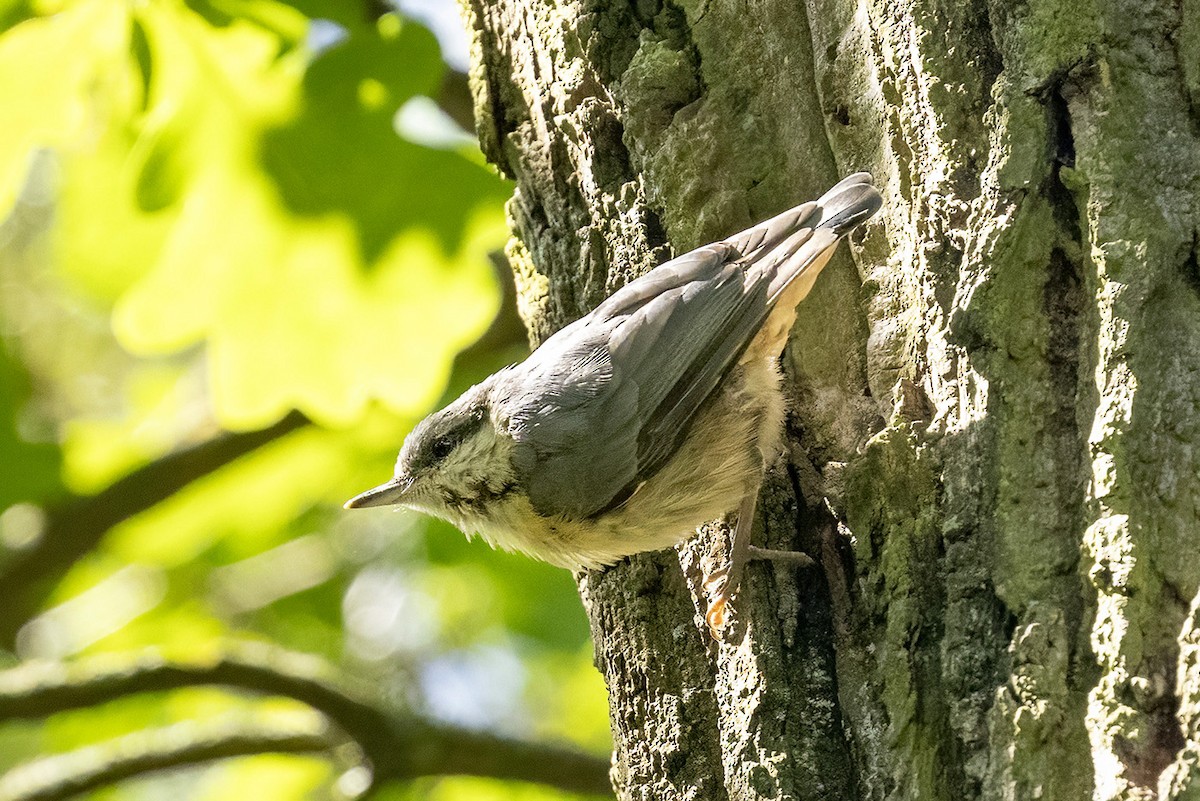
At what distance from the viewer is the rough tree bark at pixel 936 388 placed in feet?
5.51

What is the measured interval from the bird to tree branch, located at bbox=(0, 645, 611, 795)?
1088mm

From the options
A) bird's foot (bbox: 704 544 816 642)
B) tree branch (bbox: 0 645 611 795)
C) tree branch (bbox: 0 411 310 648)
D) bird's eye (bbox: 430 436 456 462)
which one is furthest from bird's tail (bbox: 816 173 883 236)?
tree branch (bbox: 0 411 310 648)

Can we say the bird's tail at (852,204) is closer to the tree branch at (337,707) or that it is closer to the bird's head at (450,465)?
the bird's head at (450,465)

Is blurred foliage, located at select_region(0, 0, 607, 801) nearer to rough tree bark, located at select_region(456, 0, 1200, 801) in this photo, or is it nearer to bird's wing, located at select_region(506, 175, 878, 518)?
bird's wing, located at select_region(506, 175, 878, 518)

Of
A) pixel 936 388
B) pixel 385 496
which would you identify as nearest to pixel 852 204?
pixel 936 388

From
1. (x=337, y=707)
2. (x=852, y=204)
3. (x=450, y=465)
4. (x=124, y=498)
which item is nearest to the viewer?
(x=852, y=204)

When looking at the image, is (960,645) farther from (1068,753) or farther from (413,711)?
(413,711)

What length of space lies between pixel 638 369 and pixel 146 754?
215 centimetres

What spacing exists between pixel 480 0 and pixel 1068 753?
83.1 inches

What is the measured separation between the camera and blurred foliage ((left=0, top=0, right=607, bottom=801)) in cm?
319

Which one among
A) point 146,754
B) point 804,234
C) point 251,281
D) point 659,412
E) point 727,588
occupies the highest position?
point 251,281

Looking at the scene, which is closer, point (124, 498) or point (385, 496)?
point (385, 496)

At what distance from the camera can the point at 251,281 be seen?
352 cm

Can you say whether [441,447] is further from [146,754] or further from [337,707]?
[146,754]
